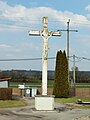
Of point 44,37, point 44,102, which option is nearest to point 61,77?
point 44,37

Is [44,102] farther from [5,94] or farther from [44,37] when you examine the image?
[5,94]

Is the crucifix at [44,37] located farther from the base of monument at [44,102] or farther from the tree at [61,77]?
the tree at [61,77]

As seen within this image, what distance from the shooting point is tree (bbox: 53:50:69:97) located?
42.5 metres

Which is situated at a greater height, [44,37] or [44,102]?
[44,37]

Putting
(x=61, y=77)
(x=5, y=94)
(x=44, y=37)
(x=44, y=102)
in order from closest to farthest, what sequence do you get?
(x=44, y=102) → (x=44, y=37) → (x=5, y=94) → (x=61, y=77)

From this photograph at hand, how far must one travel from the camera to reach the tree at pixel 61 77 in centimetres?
4253

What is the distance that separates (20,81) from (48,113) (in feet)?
174

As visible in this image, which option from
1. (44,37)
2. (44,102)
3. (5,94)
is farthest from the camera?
(5,94)

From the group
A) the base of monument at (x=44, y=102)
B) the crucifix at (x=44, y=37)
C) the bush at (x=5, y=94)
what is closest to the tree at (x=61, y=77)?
the bush at (x=5, y=94)

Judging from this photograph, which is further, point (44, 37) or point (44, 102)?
point (44, 37)

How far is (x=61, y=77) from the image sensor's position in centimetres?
4300

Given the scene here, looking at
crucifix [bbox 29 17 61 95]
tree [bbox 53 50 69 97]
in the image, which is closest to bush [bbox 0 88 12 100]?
tree [bbox 53 50 69 97]

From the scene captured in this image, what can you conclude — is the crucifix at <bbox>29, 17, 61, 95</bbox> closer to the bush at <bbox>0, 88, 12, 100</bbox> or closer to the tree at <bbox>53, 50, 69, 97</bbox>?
the bush at <bbox>0, 88, 12, 100</bbox>

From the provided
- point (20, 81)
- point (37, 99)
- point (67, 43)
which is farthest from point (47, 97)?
point (20, 81)
